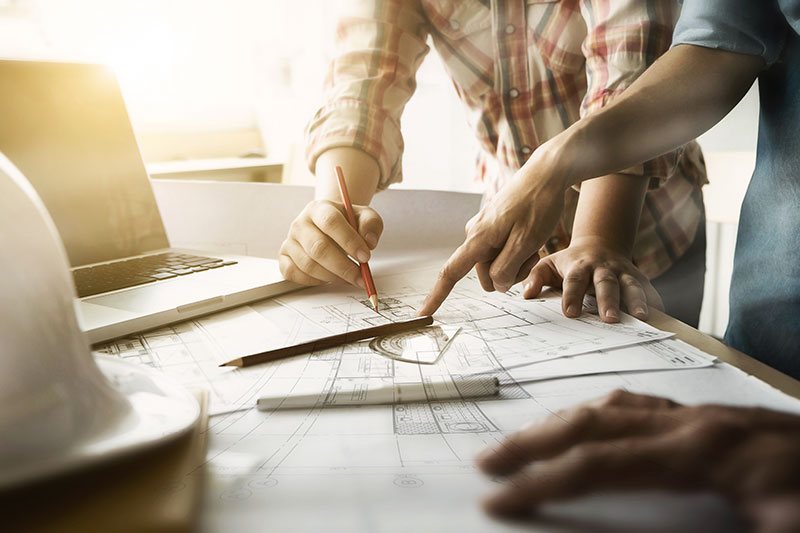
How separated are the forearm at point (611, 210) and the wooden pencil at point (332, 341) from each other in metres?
0.14

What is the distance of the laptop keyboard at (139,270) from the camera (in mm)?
338

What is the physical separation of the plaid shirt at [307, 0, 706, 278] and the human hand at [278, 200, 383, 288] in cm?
10

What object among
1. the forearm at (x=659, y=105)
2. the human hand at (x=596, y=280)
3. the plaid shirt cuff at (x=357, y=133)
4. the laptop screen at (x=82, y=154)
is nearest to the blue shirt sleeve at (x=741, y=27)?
the forearm at (x=659, y=105)

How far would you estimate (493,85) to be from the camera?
1.54 feet

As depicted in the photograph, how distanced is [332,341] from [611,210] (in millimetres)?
211

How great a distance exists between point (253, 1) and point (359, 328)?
1.40 meters

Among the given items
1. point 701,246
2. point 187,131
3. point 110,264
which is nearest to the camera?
point 110,264

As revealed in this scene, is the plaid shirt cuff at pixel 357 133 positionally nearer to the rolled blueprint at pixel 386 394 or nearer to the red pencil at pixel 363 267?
the red pencil at pixel 363 267

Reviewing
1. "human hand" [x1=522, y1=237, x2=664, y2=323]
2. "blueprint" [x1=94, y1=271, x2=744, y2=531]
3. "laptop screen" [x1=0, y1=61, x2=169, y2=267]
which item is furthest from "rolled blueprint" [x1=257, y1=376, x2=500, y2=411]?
"laptop screen" [x1=0, y1=61, x2=169, y2=267]

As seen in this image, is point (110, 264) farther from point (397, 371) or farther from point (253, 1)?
point (253, 1)

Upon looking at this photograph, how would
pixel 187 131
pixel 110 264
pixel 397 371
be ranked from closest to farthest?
1. pixel 397 371
2. pixel 110 264
3. pixel 187 131

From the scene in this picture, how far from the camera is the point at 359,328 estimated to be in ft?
0.94

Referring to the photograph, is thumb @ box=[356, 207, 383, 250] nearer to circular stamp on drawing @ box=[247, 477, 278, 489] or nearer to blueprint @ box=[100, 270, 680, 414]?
blueprint @ box=[100, 270, 680, 414]

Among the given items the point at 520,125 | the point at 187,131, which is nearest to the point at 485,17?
the point at 520,125
